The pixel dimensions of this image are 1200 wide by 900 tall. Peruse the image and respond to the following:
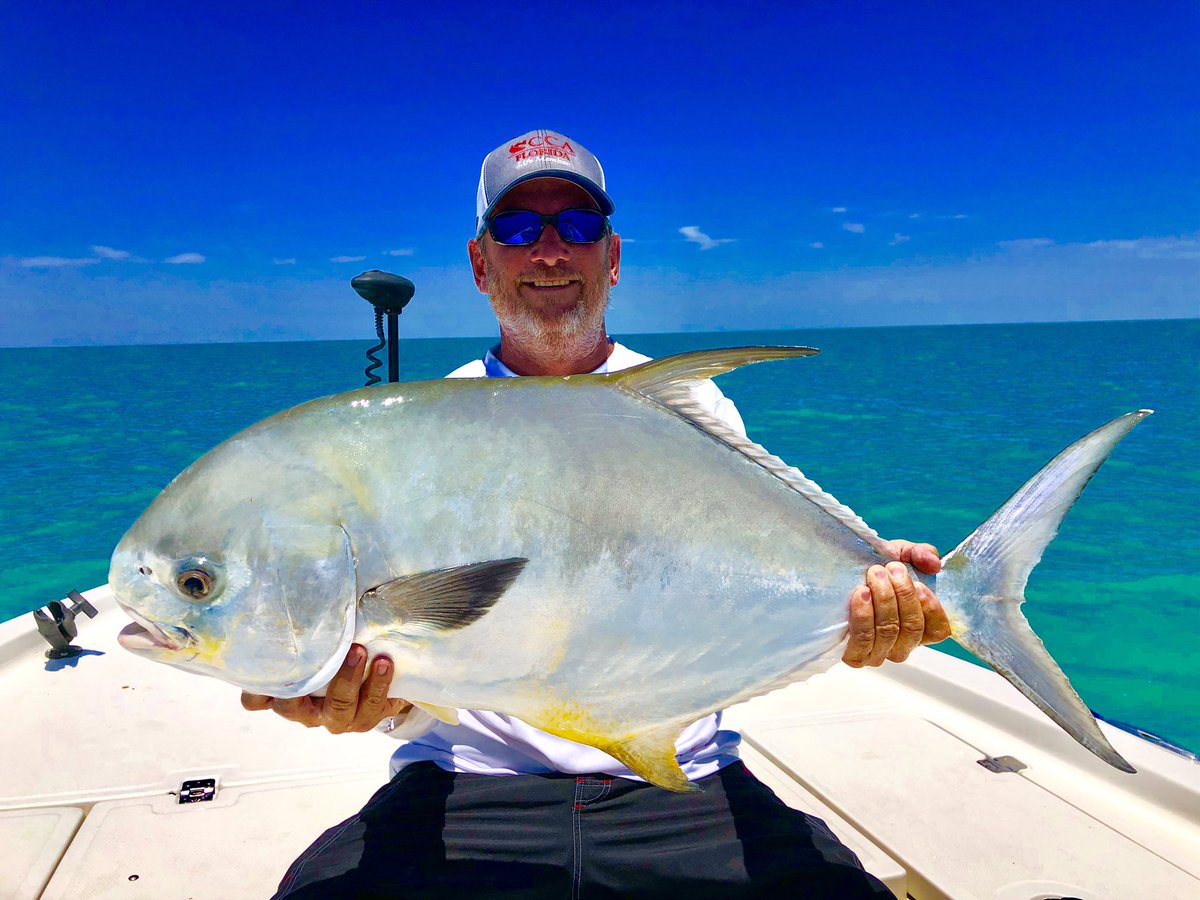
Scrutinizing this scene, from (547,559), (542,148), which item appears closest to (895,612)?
(547,559)

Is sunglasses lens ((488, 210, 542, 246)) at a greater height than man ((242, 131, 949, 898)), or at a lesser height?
greater

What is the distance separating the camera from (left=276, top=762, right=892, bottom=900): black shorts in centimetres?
165

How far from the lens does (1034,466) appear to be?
18.1m

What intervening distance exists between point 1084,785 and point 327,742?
242cm

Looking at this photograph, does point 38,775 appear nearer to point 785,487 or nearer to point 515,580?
point 515,580

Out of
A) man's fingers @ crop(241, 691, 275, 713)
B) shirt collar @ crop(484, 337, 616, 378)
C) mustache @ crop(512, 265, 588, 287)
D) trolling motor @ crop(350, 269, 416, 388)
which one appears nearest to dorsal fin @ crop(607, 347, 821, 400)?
man's fingers @ crop(241, 691, 275, 713)

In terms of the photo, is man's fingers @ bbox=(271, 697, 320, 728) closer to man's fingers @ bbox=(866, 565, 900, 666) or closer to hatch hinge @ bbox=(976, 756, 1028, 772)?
man's fingers @ bbox=(866, 565, 900, 666)

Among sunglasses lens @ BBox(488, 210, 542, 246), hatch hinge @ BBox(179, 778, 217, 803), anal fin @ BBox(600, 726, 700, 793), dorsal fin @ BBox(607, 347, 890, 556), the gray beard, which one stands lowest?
hatch hinge @ BBox(179, 778, 217, 803)

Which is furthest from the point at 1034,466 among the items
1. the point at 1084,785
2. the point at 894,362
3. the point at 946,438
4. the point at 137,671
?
the point at 894,362

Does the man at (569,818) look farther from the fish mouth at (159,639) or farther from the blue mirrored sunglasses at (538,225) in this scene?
the blue mirrored sunglasses at (538,225)

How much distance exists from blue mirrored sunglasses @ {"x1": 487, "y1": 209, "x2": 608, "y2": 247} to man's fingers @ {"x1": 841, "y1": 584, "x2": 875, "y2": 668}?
1419 millimetres

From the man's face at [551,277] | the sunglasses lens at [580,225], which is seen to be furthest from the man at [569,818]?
the sunglasses lens at [580,225]

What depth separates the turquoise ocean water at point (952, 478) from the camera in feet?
26.3

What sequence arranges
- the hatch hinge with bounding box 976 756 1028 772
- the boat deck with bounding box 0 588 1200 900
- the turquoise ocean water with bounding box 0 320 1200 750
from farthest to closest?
1. the turquoise ocean water with bounding box 0 320 1200 750
2. the hatch hinge with bounding box 976 756 1028 772
3. the boat deck with bounding box 0 588 1200 900
